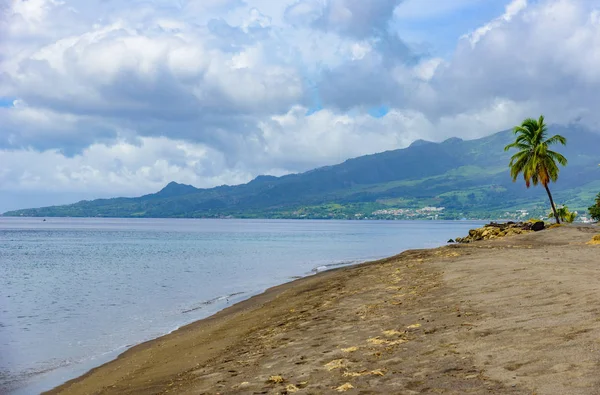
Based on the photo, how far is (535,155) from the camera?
73.4 meters

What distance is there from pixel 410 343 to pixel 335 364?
89.6 inches

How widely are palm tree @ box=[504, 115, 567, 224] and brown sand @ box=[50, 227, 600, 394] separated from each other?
46707 millimetres

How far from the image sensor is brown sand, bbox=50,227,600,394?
1170 cm

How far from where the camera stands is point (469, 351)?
1336 cm

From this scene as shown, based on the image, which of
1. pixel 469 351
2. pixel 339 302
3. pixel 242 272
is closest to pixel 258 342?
pixel 339 302

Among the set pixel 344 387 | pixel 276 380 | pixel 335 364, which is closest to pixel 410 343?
pixel 335 364

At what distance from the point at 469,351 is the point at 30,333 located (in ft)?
88.4

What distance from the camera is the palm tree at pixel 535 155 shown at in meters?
73.1

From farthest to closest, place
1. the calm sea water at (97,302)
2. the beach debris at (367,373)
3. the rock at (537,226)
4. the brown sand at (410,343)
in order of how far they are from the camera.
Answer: the rock at (537,226) < the calm sea water at (97,302) < the beach debris at (367,373) < the brown sand at (410,343)

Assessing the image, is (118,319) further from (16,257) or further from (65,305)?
(16,257)

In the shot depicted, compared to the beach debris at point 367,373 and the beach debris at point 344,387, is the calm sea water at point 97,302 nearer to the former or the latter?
the beach debris at point 367,373

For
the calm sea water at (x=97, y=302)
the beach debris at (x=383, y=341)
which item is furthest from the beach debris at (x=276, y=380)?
the calm sea water at (x=97, y=302)

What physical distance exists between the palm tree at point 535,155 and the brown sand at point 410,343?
46707 millimetres

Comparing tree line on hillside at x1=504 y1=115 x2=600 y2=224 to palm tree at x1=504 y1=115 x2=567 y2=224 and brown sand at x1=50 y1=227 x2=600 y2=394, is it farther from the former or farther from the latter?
brown sand at x1=50 y1=227 x2=600 y2=394
